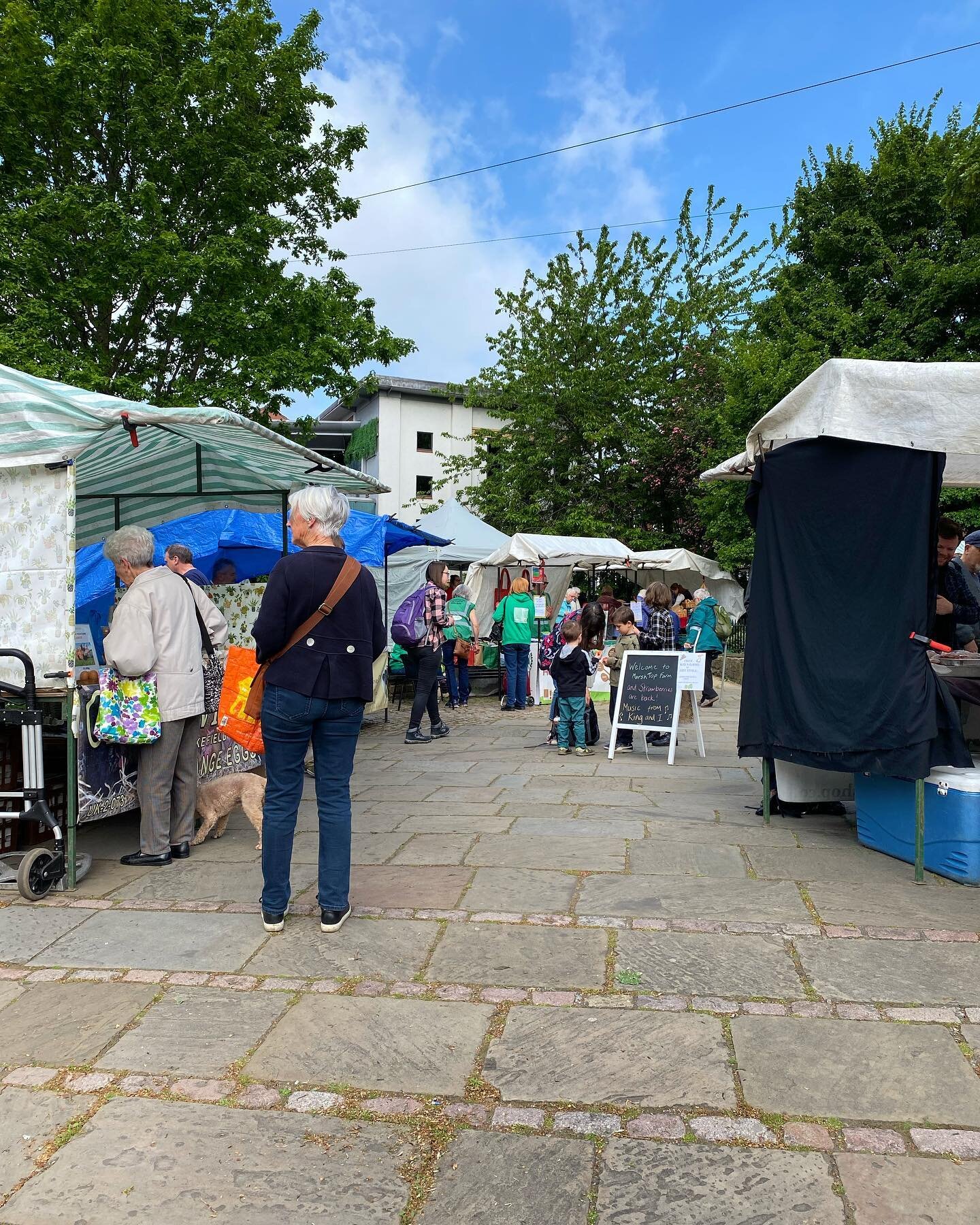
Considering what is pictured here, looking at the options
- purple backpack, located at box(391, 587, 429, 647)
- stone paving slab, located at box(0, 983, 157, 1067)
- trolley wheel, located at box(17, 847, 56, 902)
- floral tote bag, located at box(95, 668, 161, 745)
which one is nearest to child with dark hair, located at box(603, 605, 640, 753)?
purple backpack, located at box(391, 587, 429, 647)

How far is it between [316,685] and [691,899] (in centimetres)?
207

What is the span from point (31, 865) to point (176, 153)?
12043 millimetres

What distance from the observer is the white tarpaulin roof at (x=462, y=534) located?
17.6m

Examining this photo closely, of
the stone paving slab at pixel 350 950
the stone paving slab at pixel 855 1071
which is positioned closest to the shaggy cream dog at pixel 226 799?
the stone paving slab at pixel 350 950

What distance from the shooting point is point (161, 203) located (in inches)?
532

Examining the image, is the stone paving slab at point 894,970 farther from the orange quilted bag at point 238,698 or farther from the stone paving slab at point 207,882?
the orange quilted bag at point 238,698

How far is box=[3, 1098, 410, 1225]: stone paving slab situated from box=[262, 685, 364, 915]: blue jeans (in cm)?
136

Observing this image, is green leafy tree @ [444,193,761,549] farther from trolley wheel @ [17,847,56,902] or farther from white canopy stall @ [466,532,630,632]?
trolley wheel @ [17,847,56,902]

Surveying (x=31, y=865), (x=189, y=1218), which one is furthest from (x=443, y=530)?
(x=189, y=1218)

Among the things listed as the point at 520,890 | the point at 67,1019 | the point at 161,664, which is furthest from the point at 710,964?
the point at 161,664

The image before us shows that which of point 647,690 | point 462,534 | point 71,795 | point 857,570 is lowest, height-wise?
point 71,795

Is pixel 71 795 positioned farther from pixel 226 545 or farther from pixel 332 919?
pixel 226 545

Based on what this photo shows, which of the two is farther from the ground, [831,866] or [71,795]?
[71,795]

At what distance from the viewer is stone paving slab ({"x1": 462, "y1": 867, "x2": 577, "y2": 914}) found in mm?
4375
